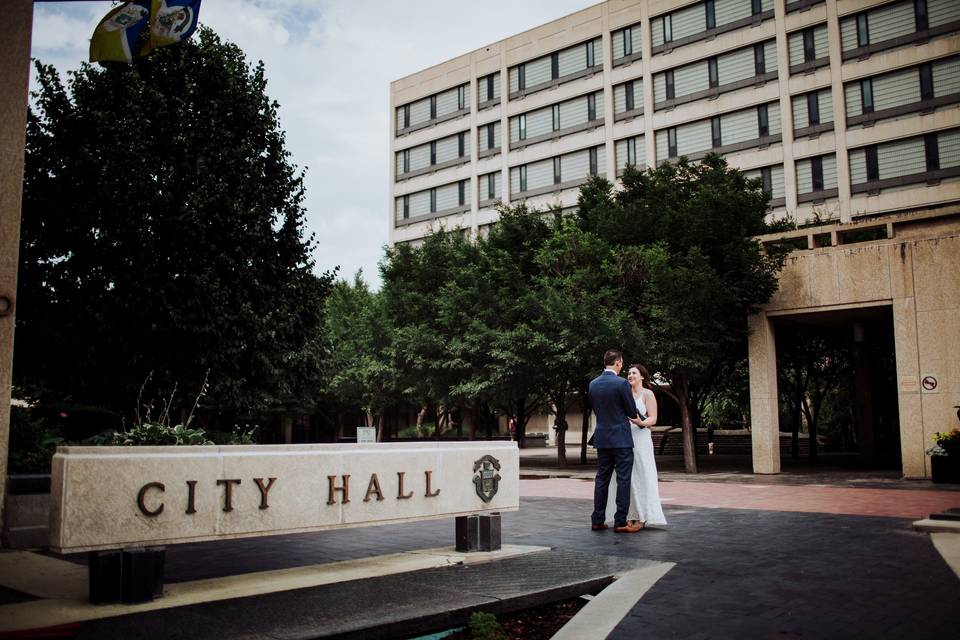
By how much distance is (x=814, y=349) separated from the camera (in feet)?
107

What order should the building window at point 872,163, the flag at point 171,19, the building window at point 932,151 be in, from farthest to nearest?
the building window at point 872,163 < the building window at point 932,151 < the flag at point 171,19

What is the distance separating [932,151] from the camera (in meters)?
39.0

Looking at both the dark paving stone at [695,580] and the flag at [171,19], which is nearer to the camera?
the dark paving stone at [695,580]

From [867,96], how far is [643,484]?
126ft

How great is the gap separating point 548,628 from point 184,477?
2.60 m

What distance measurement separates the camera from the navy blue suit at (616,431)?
9.18 meters

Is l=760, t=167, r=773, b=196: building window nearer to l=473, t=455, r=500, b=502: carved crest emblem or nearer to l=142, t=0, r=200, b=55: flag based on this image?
Result: l=142, t=0, r=200, b=55: flag

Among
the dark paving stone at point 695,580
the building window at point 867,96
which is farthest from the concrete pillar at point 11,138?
the building window at point 867,96

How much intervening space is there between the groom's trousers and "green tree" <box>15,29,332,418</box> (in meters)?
9.84

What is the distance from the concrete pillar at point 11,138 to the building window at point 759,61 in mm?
43897

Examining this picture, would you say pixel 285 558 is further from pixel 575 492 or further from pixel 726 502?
pixel 575 492

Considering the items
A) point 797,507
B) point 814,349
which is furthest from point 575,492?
point 814,349

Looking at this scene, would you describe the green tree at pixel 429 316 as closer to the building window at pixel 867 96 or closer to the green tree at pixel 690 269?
the green tree at pixel 690 269

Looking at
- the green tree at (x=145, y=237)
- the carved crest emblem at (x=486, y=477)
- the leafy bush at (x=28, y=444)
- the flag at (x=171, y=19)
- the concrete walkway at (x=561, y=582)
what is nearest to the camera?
the concrete walkway at (x=561, y=582)
